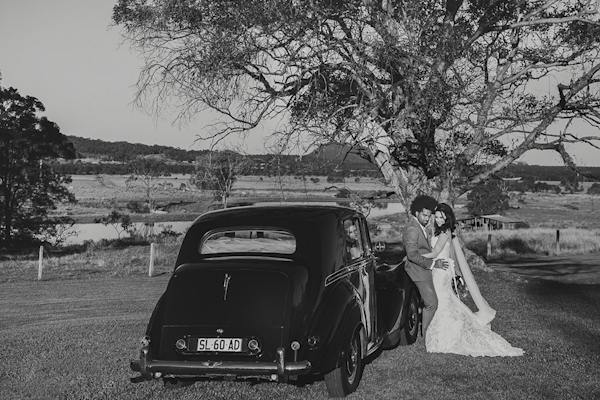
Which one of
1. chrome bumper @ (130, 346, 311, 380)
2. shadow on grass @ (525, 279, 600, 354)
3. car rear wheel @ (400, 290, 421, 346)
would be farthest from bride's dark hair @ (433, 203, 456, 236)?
chrome bumper @ (130, 346, 311, 380)

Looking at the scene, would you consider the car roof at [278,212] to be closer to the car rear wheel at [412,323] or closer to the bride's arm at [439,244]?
the bride's arm at [439,244]

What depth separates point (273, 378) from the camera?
6.63 metres

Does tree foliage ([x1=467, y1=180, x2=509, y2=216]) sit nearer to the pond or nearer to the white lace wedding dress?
the pond

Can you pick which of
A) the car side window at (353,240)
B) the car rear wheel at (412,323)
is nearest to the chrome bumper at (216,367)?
the car side window at (353,240)

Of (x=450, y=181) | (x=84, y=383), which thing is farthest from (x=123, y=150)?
(x=84, y=383)

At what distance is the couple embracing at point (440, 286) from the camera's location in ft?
30.4

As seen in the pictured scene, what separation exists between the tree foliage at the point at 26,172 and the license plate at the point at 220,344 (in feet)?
143

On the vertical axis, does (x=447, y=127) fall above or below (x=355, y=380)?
above

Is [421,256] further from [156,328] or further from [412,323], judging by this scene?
[156,328]

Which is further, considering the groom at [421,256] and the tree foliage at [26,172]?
the tree foliage at [26,172]

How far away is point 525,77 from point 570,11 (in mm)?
1878

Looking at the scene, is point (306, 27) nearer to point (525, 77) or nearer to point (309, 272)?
point (525, 77)

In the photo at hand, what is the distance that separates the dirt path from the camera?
78.3ft

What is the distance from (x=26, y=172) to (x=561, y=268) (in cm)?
3392
